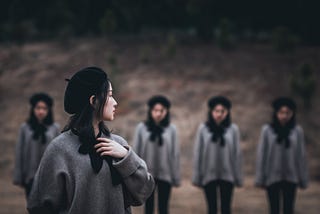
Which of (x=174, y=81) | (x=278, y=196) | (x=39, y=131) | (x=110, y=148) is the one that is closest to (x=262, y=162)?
(x=278, y=196)

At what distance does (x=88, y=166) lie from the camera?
322cm

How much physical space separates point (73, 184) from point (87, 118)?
448mm

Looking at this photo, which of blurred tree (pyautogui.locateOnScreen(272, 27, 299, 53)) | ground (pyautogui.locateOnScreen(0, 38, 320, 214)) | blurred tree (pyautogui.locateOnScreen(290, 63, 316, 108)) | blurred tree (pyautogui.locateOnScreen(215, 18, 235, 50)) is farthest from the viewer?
blurred tree (pyautogui.locateOnScreen(215, 18, 235, 50))

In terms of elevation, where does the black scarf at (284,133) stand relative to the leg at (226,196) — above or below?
above

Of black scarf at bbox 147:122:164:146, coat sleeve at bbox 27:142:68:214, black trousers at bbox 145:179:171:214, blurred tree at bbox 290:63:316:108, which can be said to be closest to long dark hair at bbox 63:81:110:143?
coat sleeve at bbox 27:142:68:214

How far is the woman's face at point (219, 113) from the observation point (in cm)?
770

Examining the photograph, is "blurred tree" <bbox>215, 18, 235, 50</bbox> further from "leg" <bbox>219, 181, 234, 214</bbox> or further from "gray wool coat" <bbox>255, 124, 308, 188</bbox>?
"leg" <bbox>219, 181, 234, 214</bbox>

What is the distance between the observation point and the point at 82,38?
94.3 ft

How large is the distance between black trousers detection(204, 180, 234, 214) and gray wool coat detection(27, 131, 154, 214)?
4.35 metres

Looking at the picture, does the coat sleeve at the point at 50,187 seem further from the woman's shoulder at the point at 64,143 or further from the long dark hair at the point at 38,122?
the long dark hair at the point at 38,122

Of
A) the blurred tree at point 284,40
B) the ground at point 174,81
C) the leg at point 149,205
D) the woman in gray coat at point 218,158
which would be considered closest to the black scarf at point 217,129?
the woman in gray coat at point 218,158

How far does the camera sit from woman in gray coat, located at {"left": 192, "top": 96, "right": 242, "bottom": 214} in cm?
757

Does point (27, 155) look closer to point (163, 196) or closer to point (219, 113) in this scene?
point (163, 196)

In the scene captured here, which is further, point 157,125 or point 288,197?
point 157,125
